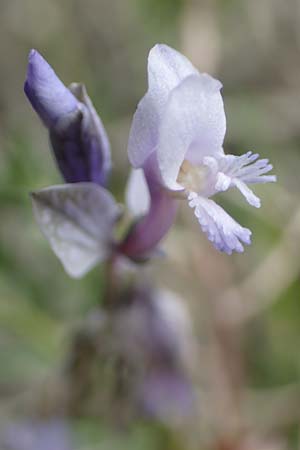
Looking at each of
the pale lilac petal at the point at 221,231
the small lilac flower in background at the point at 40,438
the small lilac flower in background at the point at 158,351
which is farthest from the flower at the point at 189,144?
the small lilac flower in background at the point at 40,438

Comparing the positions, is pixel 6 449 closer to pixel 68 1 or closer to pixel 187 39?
pixel 187 39

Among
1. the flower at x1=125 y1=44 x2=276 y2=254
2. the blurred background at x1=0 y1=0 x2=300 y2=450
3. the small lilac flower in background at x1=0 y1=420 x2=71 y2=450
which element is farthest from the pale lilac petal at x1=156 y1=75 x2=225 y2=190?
the small lilac flower in background at x1=0 y1=420 x2=71 y2=450

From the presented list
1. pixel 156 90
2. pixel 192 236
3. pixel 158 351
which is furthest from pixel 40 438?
pixel 156 90

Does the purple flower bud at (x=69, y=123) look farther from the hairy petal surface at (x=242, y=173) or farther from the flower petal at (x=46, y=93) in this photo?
the hairy petal surface at (x=242, y=173)

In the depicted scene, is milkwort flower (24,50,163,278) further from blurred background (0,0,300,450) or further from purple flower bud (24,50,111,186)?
blurred background (0,0,300,450)

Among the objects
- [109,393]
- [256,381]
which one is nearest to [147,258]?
[109,393]

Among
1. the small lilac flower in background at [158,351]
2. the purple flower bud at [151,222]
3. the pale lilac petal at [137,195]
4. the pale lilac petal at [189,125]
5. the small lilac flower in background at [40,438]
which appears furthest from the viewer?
the small lilac flower in background at [40,438]
